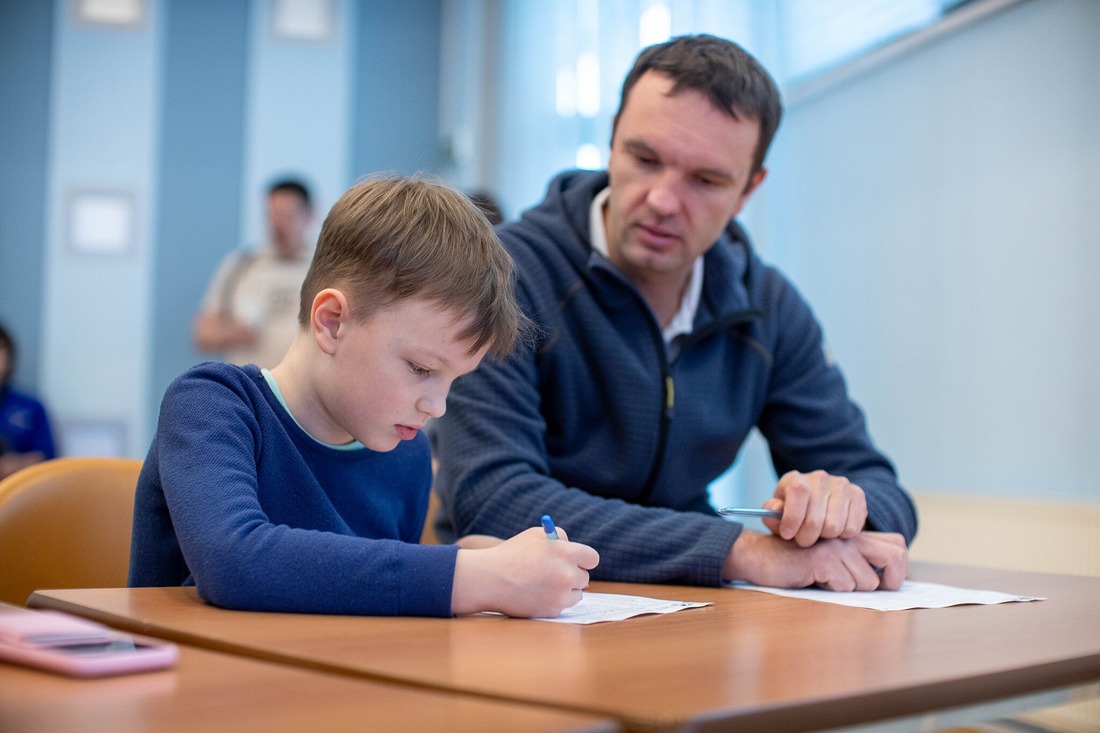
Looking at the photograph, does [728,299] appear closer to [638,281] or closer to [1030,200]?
[638,281]

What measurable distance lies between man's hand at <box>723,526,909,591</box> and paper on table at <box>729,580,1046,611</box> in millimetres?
11

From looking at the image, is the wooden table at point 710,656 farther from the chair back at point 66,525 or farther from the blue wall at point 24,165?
the blue wall at point 24,165

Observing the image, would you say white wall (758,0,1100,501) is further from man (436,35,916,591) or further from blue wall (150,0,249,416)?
blue wall (150,0,249,416)

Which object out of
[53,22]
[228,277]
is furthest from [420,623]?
[53,22]

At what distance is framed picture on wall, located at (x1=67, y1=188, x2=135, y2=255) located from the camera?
4.89 meters

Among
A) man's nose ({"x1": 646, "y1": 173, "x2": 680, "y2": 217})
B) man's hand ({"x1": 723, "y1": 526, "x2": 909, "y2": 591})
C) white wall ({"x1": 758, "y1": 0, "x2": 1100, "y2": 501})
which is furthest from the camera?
white wall ({"x1": 758, "y1": 0, "x2": 1100, "y2": 501})

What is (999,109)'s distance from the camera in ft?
8.16

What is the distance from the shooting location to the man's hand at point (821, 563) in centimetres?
116

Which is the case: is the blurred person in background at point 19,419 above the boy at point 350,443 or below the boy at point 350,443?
below

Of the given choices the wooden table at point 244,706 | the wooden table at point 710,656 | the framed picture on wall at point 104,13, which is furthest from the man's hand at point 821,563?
the framed picture on wall at point 104,13

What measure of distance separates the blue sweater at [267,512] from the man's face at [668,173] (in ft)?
1.65

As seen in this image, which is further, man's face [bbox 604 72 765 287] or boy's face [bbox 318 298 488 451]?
man's face [bbox 604 72 765 287]

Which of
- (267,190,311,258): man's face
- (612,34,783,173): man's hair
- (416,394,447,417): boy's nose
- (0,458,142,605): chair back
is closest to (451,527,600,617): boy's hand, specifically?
(416,394,447,417): boy's nose

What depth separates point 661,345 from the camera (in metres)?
1.56
